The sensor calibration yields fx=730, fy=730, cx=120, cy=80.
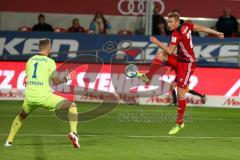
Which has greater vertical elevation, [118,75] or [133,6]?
[133,6]

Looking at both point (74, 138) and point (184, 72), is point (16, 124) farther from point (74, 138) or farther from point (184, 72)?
point (184, 72)

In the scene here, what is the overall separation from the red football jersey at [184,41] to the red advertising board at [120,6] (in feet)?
44.1

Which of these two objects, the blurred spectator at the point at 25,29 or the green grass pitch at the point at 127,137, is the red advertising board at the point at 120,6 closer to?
the blurred spectator at the point at 25,29

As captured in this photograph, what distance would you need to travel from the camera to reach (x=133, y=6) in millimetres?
28281

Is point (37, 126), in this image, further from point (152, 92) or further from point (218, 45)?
point (218, 45)

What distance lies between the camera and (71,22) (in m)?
28.6

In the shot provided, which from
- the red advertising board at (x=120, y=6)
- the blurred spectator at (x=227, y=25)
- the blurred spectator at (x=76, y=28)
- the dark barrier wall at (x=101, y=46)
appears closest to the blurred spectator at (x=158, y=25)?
the dark barrier wall at (x=101, y=46)

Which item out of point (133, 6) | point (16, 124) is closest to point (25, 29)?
point (133, 6)

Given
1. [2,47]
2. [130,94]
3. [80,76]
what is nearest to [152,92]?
[130,94]

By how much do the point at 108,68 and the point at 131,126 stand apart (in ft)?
18.6

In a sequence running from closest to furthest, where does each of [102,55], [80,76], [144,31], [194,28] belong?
[194,28] < [80,76] < [102,55] < [144,31]

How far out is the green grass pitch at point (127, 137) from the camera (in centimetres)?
1189

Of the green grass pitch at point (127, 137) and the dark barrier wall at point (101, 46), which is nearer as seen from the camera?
the green grass pitch at point (127, 137)

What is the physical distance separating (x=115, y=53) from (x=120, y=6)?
16.2 feet
